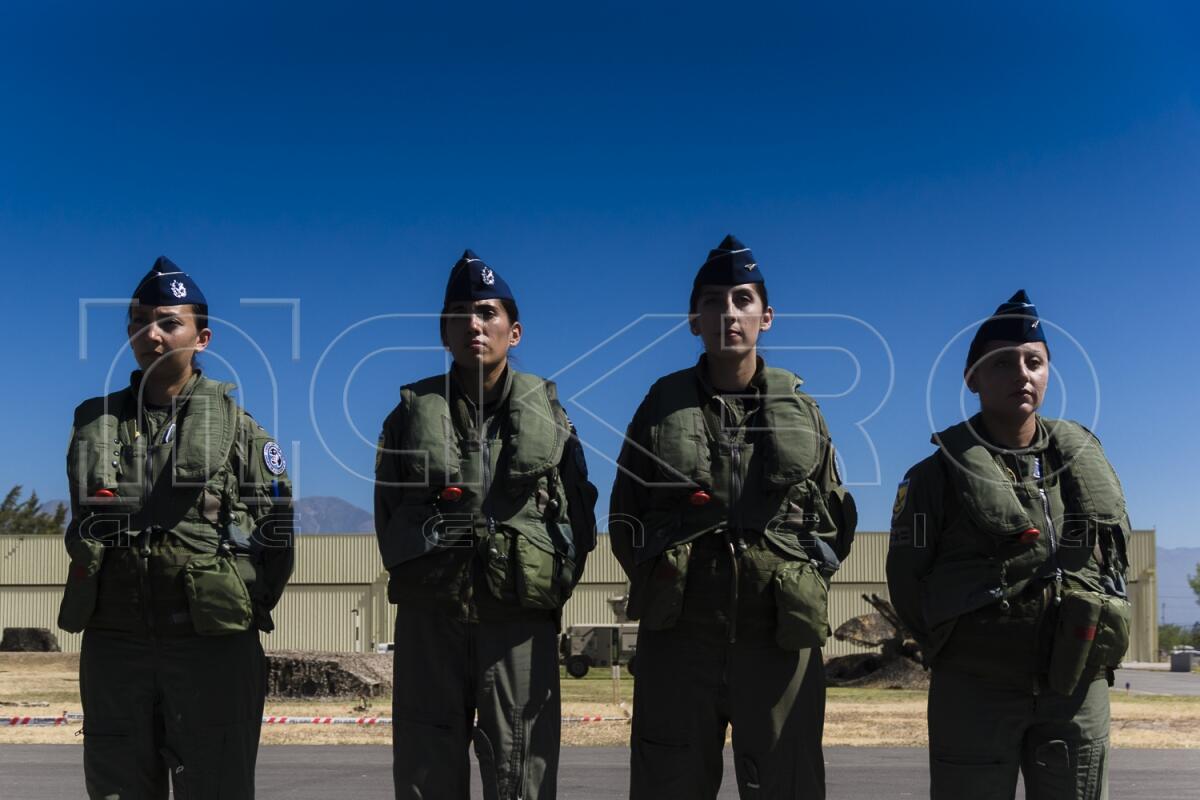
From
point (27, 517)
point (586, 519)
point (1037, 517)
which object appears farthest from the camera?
point (27, 517)

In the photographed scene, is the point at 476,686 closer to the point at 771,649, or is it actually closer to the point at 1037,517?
the point at 771,649

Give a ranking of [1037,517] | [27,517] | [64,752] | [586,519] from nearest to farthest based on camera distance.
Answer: [1037,517], [586,519], [64,752], [27,517]

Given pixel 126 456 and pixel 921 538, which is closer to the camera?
pixel 921 538

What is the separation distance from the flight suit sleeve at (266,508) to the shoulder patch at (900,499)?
7.98ft

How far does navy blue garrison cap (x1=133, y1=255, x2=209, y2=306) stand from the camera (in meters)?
5.10

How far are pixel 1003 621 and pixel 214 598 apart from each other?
2.90 m

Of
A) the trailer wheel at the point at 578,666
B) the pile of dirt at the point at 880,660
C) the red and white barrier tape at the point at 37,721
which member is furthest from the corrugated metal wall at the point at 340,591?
the red and white barrier tape at the point at 37,721

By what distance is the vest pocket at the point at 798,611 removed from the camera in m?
4.55

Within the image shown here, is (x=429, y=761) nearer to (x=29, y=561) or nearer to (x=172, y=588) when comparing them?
(x=172, y=588)

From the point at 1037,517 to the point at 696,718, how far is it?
144 centimetres

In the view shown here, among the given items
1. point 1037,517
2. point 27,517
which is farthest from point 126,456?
point 27,517

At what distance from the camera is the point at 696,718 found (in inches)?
182

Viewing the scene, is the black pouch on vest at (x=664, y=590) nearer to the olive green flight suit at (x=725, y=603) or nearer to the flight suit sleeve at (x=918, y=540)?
the olive green flight suit at (x=725, y=603)

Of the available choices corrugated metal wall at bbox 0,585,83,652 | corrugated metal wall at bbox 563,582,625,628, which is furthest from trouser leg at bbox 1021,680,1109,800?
corrugated metal wall at bbox 0,585,83,652
